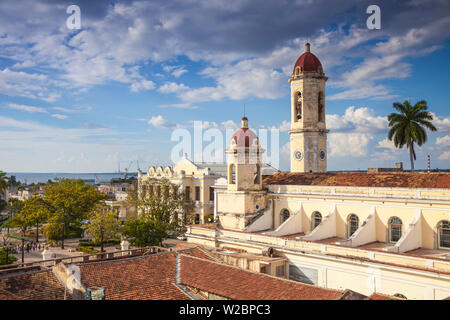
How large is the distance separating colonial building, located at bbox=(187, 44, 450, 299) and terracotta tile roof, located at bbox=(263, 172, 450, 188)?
66 mm

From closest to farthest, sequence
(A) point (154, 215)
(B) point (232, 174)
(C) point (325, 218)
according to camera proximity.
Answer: (C) point (325, 218) < (B) point (232, 174) < (A) point (154, 215)

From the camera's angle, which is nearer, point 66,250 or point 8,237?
point 66,250

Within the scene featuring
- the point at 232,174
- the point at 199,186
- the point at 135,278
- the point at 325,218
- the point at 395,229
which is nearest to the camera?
the point at 135,278

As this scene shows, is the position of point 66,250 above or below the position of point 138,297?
below

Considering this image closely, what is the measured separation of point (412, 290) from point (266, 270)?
827 centimetres

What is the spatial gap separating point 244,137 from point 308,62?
12.6 meters

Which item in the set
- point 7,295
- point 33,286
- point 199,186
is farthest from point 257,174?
point 7,295

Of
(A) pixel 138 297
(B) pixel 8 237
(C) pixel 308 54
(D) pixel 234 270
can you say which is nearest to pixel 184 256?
(D) pixel 234 270

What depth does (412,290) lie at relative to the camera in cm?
1925

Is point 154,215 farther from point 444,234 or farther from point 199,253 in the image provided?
point 444,234

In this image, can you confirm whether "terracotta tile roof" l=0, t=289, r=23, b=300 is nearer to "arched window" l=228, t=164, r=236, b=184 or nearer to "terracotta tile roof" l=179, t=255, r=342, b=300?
"terracotta tile roof" l=179, t=255, r=342, b=300

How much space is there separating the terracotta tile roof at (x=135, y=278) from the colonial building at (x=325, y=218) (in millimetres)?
7417

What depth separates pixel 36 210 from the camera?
146 feet
